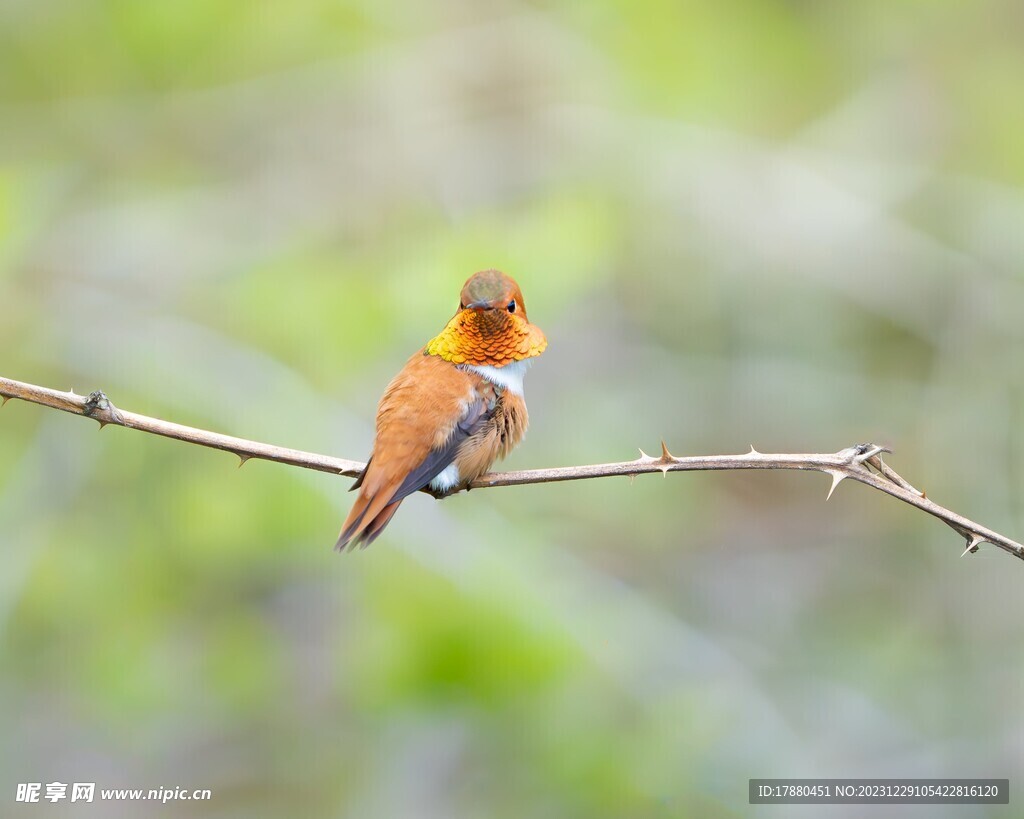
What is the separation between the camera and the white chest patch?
3697 mm

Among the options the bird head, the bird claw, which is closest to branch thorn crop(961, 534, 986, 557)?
the bird head

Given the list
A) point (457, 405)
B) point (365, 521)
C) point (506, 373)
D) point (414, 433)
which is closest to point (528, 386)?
point (506, 373)

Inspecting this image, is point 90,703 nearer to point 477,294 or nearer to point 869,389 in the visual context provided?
point 477,294

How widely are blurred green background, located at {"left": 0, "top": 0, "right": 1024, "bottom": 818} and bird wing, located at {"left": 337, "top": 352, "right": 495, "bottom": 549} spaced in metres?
1.05

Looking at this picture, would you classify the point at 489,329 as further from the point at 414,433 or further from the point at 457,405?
the point at 414,433

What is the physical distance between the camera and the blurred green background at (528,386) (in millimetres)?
5020

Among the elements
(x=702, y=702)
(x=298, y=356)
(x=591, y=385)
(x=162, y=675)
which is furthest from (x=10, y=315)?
(x=702, y=702)

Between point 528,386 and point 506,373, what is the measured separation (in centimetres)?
284

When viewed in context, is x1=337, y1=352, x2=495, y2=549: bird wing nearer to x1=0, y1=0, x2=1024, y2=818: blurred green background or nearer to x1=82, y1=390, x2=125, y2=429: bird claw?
x1=82, y1=390, x2=125, y2=429: bird claw

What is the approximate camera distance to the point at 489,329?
351 centimetres

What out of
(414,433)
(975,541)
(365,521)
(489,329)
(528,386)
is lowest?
(975,541)

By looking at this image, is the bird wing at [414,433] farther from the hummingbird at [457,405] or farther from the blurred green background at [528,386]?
the blurred green background at [528,386]

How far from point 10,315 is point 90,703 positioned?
1.90 metres

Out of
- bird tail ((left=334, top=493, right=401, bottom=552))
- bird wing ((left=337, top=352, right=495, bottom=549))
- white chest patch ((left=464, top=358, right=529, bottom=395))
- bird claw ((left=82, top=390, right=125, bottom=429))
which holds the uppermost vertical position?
white chest patch ((left=464, top=358, right=529, bottom=395))
